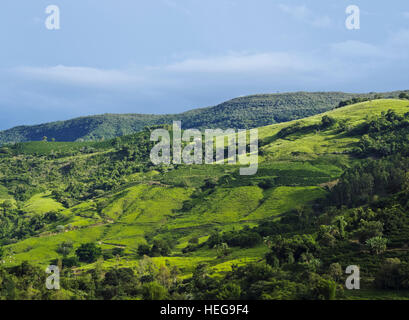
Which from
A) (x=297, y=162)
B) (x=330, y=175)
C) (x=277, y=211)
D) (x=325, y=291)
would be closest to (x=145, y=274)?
(x=325, y=291)

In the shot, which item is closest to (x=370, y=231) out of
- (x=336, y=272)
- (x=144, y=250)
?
(x=336, y=272)

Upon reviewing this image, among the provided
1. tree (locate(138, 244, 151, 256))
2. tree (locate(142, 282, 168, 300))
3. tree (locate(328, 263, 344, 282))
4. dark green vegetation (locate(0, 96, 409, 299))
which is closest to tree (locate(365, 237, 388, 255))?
dark green vegetation (locate(0, 96, 409, 299))

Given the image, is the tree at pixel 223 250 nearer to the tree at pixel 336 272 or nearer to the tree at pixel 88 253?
the tree at pixel 88 253

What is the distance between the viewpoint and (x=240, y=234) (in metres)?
116

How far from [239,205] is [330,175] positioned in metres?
33.3

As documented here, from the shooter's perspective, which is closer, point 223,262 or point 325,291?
point 325,291

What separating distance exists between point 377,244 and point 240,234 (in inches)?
1676

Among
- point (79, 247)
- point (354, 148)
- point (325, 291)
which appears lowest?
point (79, 247)

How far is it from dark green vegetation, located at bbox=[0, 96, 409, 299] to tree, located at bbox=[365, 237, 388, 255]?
192mm

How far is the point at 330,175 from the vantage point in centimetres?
16175

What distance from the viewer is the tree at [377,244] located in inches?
Result: 3088

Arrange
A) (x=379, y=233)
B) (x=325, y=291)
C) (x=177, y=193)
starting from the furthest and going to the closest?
(x=177, y=193), (x=379, y=233), (x=325, y=291)

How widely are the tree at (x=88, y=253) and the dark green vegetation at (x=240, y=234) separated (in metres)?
0.26
